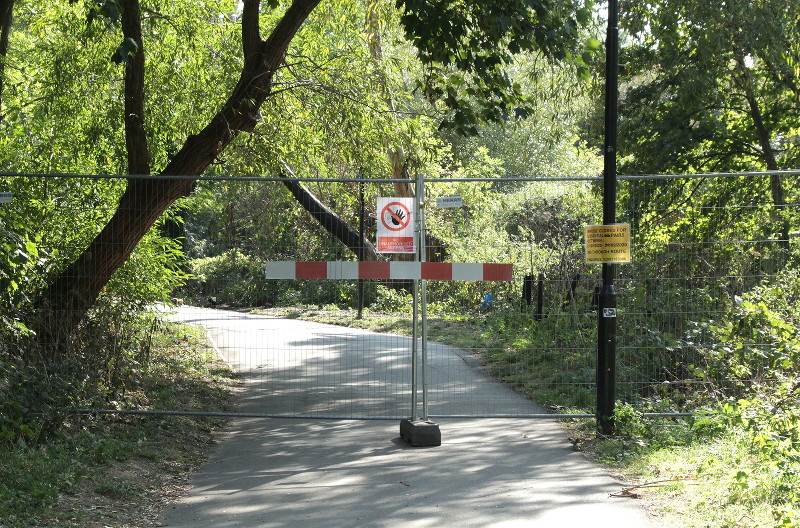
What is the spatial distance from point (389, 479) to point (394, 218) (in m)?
2.62

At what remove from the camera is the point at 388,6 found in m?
13.1

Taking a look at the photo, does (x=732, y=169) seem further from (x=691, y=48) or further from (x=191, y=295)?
(x=191, y=295)

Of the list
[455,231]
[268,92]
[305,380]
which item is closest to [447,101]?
[455,231]

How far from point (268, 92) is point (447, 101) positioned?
221cm

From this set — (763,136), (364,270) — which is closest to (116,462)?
(364,270)

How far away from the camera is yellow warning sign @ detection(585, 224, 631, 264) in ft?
26.7

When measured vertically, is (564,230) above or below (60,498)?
above

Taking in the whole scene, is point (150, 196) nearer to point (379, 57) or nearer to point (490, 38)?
point (490, 38)

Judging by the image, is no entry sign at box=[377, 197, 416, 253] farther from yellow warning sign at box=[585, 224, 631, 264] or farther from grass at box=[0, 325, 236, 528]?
grass at box=[0, 325, 236, 528]

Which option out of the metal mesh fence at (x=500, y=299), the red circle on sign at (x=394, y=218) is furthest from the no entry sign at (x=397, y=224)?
the metal mesh fence at (x=500, y=299)

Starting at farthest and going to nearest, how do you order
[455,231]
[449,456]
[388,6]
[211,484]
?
1. [388,6]
2. [455,231]
3. [449,456]
4. [211,484]

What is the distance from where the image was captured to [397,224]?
8234 mm

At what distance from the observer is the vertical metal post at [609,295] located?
323 inches

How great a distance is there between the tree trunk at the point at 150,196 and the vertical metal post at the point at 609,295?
11.8 feet
